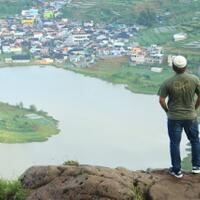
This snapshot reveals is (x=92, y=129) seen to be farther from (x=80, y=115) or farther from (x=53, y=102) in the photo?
(x=53, y=102)

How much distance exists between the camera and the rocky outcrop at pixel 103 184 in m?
3.25

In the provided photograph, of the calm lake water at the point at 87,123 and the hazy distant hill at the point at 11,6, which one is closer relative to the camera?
the calm lake water at the point at 87,123

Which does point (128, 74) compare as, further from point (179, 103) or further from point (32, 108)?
point (179, 103)

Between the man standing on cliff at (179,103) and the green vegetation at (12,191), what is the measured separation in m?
0.89

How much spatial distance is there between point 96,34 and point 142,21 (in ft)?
10.6

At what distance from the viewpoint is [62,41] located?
38.1 m

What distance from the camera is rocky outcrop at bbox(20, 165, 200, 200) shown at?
325cm

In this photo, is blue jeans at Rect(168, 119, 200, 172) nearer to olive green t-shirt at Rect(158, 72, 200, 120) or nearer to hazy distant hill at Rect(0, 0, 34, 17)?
olive green t-shirt at Rect(158, 72, 200, 120)

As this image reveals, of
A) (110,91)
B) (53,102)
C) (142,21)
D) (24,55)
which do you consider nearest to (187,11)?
(142,21)

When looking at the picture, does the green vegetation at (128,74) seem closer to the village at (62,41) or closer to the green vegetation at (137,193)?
the village at (62,41)

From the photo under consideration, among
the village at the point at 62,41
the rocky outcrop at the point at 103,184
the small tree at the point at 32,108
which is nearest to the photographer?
the rocky outcrop at the point at 103,184

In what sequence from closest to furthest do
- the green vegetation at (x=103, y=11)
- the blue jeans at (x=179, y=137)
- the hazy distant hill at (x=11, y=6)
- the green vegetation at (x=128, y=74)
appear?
the blue jeans at (x=179, y=137) → the green vegetation at (x=128, y=74) → the green vegetation at (x=103, y=11) → the hazy distant hill at (x=11, y=6)

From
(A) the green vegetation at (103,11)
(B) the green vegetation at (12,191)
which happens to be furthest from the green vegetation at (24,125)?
(A) the green vegetation at (103,11)

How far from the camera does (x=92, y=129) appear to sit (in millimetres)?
19797
